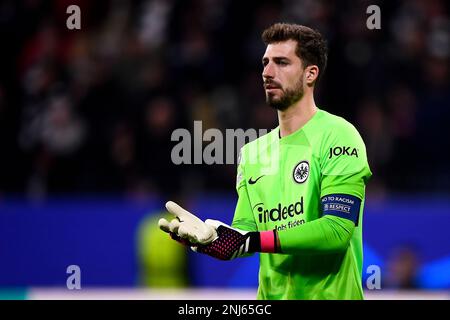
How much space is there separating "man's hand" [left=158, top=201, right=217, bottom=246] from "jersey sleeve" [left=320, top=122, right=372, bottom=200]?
0.62m

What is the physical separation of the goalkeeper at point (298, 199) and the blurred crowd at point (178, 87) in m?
5.34

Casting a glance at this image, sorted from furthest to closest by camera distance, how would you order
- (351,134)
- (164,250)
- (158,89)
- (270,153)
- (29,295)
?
(158,89)
(164,250)
(29,295)
(270,153)
(351,134)

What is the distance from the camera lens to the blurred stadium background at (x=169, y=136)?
10.8 m

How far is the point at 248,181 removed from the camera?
5.59 m

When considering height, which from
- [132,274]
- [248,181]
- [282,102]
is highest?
[282,102]

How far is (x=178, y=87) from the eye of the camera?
38.4ft

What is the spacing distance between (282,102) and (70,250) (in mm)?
6144

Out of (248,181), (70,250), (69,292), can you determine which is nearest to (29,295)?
(69,292)

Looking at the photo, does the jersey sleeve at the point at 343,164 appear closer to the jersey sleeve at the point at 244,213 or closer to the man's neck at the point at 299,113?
the man's neck at the point at 299,113

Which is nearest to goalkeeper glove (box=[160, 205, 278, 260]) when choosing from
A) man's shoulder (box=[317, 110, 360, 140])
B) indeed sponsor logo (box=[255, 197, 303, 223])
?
indeed sponsor logo (box=[255, 197, 303, 223])

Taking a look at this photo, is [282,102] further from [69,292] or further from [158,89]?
[158,89]

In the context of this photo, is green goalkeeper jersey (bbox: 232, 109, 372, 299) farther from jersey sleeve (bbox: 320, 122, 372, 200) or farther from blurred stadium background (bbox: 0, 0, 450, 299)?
blurred stadium background (bbox: 0, 0, 450, 299)

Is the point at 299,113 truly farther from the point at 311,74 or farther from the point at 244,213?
the point at 244,213

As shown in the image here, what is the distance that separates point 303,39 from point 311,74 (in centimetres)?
19
